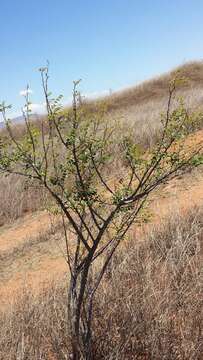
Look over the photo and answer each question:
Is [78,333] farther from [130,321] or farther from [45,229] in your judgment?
[45,229]

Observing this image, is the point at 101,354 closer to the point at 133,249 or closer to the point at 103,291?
the point at 103,291

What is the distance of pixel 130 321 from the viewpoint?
413 cm

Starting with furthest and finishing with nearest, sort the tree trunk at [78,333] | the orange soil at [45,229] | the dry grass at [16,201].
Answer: the dry grass at [16,201] → the orange soil at [45,229] → the tree trunk at [78,333]

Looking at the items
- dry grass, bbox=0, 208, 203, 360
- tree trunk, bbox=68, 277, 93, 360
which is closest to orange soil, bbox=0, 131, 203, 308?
dry grass, bbox=0, 208, 203, 360

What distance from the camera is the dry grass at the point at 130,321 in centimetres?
397

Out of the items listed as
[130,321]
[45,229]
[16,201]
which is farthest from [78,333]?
[16,201]

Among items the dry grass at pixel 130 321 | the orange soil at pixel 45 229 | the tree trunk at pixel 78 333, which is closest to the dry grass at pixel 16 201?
the orange soil at pixel 45 229

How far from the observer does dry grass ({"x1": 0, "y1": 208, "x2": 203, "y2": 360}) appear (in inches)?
156

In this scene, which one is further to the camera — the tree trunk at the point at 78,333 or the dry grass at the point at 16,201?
the dry grass at the point at 16,201

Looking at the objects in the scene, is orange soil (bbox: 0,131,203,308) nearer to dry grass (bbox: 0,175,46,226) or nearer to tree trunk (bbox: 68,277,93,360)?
dry grass (bbox: 0,175,46,226)

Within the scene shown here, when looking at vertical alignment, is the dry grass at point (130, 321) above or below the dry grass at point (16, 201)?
below

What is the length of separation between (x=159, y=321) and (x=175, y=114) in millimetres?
1573

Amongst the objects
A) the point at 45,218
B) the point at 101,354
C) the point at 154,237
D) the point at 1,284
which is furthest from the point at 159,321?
the point at 45,218

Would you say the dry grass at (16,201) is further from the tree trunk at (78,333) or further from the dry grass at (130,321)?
the tree trunk at (78,333)
